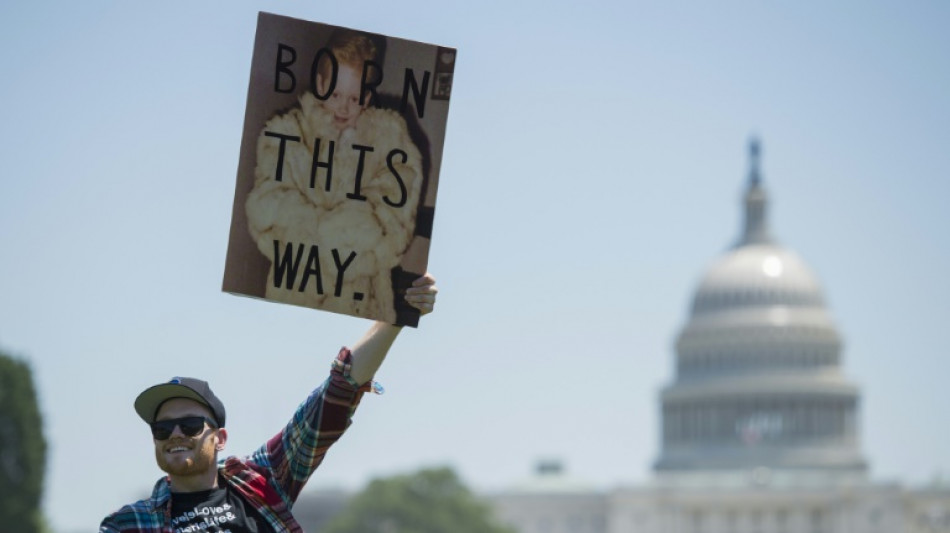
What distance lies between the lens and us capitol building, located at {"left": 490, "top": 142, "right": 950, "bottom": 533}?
189500 mm

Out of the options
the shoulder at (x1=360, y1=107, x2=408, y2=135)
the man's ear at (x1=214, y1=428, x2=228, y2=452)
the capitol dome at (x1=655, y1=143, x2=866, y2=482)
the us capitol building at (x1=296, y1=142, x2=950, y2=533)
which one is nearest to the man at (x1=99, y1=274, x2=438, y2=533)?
the man's ear at (x1=214, y1=428, x2=228, y2=452)

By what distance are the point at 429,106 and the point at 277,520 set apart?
1652mm

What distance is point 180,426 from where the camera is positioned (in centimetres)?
973

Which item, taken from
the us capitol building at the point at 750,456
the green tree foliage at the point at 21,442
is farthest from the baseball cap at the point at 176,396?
the us capitol building at the point at 750,456

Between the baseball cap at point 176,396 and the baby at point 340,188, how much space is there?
60 cm

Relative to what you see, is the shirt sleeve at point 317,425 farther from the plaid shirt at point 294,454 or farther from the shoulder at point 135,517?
the shoulder at point 135,517

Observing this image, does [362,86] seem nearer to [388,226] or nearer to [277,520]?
[388,226]

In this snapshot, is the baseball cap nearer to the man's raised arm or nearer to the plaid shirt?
the plaid shirt

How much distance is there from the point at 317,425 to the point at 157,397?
62 cm

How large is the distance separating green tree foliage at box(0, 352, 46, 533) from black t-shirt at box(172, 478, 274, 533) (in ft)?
263

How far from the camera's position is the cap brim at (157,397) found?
9.75 meters

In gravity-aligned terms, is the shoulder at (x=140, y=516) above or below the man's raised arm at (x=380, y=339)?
below

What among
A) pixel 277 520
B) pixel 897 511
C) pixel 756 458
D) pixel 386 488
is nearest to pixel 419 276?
pixel 277 520

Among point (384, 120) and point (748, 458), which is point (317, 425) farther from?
point (748, 458)
